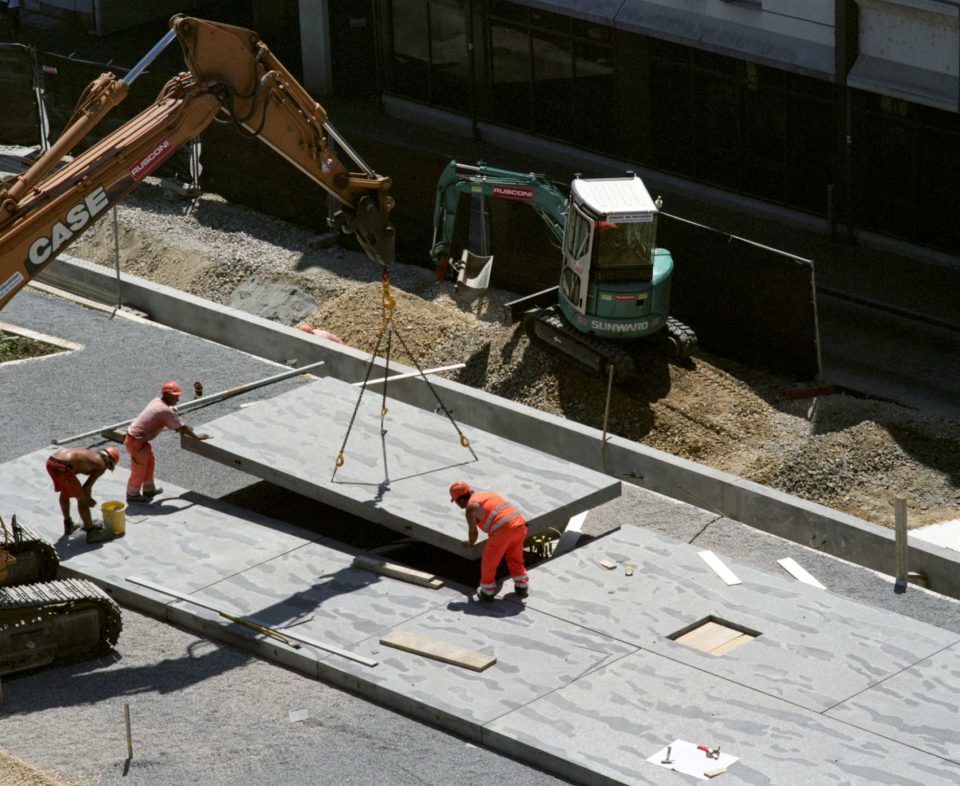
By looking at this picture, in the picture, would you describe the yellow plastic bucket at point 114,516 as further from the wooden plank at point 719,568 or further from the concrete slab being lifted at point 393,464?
the wooden plank at point 719,568

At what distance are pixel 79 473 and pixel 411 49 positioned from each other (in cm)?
2157

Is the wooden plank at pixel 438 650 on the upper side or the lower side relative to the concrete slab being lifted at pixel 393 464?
lower

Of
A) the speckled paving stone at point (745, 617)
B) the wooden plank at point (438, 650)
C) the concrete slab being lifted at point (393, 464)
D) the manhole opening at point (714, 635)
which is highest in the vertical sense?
the concrete slab being lifted at point (393, 464)

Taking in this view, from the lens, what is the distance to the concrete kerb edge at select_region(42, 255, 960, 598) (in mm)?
21406

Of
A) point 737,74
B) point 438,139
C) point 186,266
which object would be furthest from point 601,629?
point 438,139

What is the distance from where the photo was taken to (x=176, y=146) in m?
20.4

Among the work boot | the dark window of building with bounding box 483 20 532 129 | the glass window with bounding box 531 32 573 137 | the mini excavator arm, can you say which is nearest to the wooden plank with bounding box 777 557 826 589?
the work boot

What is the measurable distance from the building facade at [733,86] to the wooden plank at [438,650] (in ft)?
46.0

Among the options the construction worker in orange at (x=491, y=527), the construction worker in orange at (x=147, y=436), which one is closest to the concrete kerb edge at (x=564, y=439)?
the construction worker in orange at (x=491, y=527)

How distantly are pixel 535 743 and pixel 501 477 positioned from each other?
16.6ft

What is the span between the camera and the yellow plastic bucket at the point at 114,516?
68.6 ft

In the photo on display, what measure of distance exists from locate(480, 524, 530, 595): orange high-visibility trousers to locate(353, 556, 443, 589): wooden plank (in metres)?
0.62

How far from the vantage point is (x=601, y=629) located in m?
19.0

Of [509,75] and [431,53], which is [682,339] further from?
[431,53]
